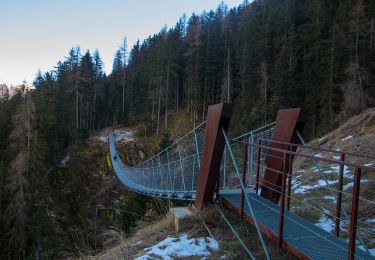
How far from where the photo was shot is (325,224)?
4762mm

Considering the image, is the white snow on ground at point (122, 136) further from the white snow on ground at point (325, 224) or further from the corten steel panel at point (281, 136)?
the white snow on ground at point (325, 224)

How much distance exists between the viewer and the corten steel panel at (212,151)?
15.0ft

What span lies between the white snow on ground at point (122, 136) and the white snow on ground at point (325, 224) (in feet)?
114

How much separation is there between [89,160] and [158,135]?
7.68 metres

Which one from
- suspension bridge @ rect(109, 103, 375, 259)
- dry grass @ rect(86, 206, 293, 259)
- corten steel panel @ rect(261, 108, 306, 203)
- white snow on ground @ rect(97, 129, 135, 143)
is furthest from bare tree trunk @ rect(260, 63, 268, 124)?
dry grass @ rect(86, 206, 293, 259)

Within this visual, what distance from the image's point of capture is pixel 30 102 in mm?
27250

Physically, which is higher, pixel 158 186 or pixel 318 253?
pixel 318 253

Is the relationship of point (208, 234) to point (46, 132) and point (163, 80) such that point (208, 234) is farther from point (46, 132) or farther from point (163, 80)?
point (163, 80)

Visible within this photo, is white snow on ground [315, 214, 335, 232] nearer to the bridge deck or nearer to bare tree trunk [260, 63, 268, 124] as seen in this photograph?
the bridge deck

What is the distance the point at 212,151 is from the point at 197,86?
37552 millimetres

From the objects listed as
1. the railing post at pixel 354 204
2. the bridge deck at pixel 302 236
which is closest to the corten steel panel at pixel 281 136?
the bridge deck at pixel 302 236

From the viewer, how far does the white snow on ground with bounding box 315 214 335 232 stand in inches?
182

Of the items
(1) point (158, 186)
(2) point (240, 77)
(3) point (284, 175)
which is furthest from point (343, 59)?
(3) point (284, 175)

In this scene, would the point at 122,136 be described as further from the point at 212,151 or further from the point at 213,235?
the point at 213,235
